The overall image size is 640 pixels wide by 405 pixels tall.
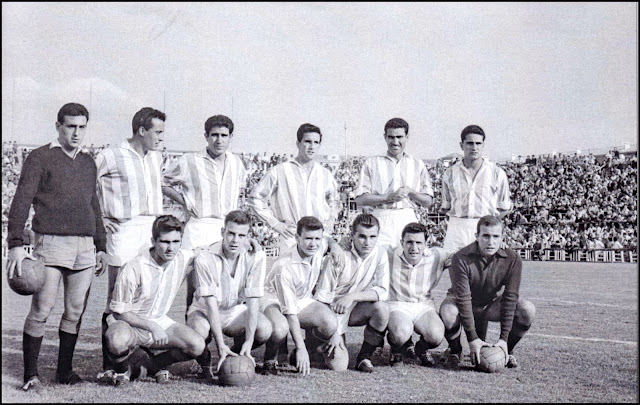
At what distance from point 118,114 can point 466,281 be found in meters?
3.41

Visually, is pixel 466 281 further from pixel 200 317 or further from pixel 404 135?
pixel 200 317

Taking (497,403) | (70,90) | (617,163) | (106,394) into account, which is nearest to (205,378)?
(106,394)

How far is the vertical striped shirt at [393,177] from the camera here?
5.45 meters

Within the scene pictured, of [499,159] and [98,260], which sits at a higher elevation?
[499,159]

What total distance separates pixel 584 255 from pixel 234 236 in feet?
65.8

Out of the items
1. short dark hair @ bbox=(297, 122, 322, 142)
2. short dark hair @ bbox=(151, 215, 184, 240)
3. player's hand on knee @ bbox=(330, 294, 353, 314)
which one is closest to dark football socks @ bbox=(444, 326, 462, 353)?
player's hand on knee @ bbox=(330, 294, 353, 314)

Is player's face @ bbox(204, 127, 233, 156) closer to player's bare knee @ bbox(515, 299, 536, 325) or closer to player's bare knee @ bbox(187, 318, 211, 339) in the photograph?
player's bare knee @ bbox(187, 318, 211, 339)

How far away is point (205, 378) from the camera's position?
434cm

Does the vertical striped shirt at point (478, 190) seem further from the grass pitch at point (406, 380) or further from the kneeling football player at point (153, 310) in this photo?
the kneeling football player at point (153, 310)

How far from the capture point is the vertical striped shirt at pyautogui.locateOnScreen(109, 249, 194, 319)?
418 centimetres

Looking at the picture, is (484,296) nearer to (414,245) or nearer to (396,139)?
(414,245)

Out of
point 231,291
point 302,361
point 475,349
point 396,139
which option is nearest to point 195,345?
point 231,291

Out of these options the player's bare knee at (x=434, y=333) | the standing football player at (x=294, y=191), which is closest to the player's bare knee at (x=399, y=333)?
the player's bare knee at (x=434, y=333)

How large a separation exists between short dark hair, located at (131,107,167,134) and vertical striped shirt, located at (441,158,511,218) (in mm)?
2501
